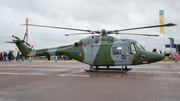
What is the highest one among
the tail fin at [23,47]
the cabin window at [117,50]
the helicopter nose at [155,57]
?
the tail fin at [23,47]

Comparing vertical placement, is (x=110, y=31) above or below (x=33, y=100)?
above

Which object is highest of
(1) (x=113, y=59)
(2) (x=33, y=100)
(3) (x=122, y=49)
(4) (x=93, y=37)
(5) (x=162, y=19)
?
(5) (x=162, y=19)

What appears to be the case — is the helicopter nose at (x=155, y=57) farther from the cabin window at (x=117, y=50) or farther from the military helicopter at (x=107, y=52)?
the cabin window at (x=117, y=50)

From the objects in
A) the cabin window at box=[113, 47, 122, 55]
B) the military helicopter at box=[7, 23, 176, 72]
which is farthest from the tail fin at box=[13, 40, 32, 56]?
the cabin window at box=[113, 47, 122, 55]

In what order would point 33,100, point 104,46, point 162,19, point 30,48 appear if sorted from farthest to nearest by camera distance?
1. point 162,19
2. point 30,48
3. point 104,46
4. point 33,100

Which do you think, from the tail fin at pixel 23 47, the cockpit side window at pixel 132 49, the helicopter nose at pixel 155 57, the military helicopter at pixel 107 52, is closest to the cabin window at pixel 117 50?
the military helicopter at pixel 107 52

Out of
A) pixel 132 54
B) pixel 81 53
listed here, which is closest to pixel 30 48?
pixel 81 53

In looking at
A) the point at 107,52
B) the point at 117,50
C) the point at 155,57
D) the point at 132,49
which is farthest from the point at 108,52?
the point at 155,57

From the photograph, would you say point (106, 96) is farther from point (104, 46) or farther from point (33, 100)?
point (104, 46)

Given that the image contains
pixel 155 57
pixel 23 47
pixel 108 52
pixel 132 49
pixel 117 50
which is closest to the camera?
pixel 155 57

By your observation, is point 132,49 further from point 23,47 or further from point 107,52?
point 23,47

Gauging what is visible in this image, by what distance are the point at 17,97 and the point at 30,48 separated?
10.3 metres

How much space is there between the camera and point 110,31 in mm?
12188

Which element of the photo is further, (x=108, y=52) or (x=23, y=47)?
(x=23, y=47)
